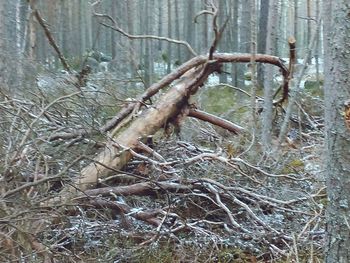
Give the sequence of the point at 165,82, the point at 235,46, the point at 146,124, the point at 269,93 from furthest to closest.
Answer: the point at 235,46
the point at 269,93
the point at 165,82
the point at 146,124

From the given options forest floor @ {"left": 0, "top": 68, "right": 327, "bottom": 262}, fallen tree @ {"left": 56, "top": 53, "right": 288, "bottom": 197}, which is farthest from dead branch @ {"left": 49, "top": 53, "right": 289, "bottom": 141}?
forest floor @ {"left": 0, "top": 68, "right": 327, "bottom": 262}

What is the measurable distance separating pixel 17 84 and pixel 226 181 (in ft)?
7.44

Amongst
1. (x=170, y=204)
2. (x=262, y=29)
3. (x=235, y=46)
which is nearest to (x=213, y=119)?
(x=170, y=204)

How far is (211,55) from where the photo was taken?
6695 millimetres

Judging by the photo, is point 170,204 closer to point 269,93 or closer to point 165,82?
point 165,82

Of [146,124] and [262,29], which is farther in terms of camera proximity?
[262,29]

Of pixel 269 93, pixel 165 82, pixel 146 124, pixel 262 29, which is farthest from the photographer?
pixel 262 29

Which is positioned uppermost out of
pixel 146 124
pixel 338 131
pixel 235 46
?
pixel 338 131

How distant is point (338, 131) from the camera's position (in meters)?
3.50

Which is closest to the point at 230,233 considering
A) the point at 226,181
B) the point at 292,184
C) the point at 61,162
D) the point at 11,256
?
the point at 226,181

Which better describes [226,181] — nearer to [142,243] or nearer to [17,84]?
[142,243]

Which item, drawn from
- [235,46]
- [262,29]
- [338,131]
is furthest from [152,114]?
[235,46]

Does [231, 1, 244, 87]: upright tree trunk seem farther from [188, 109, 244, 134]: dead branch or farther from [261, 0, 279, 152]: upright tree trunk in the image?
[188, 109, 244, 134]: dead branch

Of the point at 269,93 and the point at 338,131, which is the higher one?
the point at 338,131
